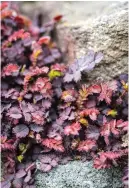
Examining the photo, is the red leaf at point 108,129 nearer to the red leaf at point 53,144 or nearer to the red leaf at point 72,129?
the red leaf at point 72,129

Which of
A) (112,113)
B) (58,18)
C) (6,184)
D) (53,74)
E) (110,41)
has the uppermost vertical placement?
(58,18)

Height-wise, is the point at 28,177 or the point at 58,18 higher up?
the point at 58,18

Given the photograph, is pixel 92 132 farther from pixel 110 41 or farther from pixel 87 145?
pixel 110 41

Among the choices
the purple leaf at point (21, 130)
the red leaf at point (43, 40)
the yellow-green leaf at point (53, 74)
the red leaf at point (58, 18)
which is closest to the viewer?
the purple leaf at point (21, 130)

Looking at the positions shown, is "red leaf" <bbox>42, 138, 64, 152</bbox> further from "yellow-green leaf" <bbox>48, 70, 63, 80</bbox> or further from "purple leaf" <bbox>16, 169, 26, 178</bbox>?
"yellow-green leaf" <bbox>48, 70, 63, 80</bbox>

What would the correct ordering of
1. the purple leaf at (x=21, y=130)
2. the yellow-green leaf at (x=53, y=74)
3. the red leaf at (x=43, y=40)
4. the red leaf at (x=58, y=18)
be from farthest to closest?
1. the red leaf at (x=58, y=18)
2. the red leaf at (x=43, y=40)
3. the yellow-green leaf at (x=53, y=74)
4. the purple leaf at (x=21, y=130)

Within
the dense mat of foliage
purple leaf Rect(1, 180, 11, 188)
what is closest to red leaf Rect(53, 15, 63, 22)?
the dense mat of foliage

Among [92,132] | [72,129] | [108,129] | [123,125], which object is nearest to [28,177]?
[72,129]

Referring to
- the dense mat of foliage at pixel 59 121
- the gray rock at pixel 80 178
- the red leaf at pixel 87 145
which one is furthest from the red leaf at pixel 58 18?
the gray rock at pixel 80 178
